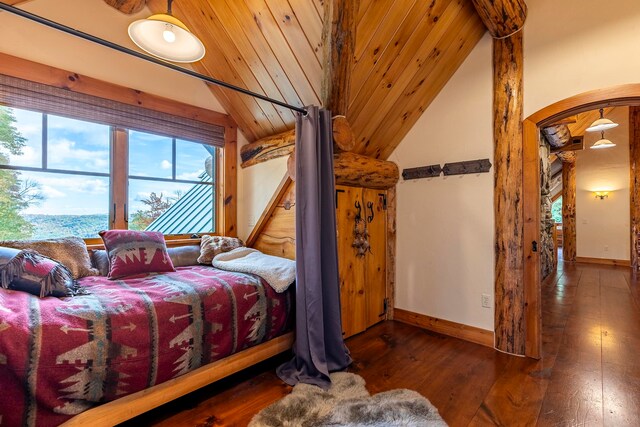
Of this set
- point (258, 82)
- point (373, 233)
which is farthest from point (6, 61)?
point (373, 233)

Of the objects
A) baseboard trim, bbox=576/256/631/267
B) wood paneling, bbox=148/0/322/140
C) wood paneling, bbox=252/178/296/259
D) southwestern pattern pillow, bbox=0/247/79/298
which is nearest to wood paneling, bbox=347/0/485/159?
wood paneling, bbox=148/0/322/140

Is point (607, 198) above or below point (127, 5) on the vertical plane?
below

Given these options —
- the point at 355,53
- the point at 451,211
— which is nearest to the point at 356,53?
the point at 355,53

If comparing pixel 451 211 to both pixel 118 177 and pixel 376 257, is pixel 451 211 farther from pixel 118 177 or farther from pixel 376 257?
pixel 118 177

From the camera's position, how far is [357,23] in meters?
2.00

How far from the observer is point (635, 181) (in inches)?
257

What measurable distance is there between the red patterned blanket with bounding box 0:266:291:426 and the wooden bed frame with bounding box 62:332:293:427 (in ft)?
0.18

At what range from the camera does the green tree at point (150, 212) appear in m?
2.76

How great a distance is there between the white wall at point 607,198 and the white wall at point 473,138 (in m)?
6.65

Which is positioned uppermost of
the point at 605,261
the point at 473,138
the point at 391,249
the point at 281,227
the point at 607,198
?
the point at 473,138

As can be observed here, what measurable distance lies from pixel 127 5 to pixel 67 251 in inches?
83.9

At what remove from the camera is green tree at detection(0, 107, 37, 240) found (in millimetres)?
2152

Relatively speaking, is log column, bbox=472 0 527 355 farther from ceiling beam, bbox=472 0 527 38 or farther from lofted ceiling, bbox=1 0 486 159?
lofted ceiling, bbox=1 0 486 159

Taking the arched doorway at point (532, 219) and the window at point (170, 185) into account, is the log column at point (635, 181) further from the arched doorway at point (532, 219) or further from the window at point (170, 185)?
the window at point (170, 185)
